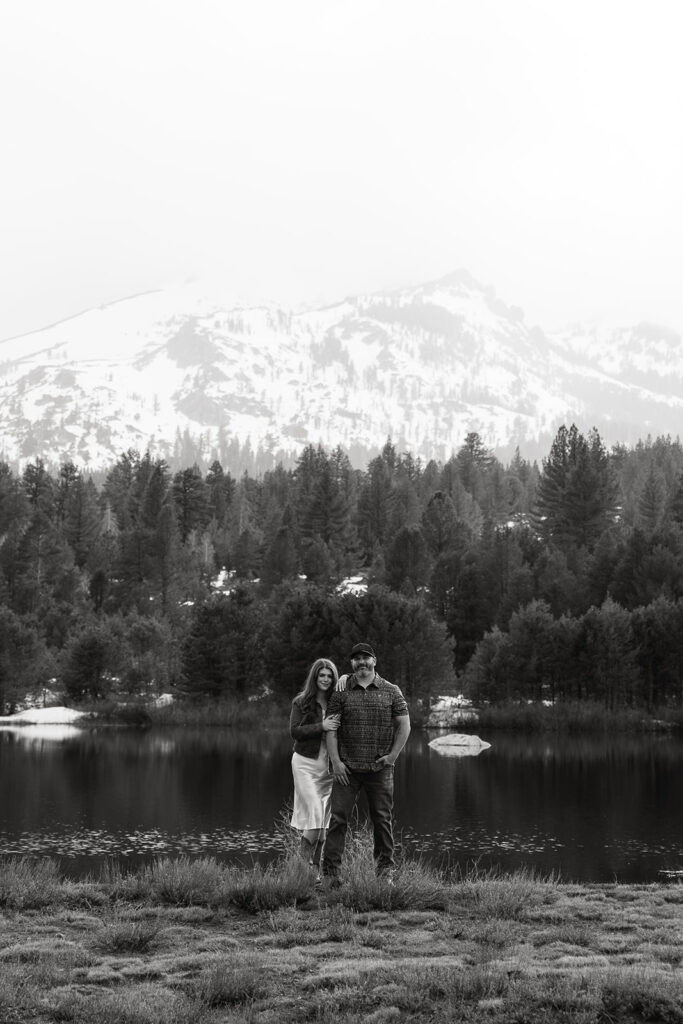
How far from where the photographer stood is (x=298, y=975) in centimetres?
760

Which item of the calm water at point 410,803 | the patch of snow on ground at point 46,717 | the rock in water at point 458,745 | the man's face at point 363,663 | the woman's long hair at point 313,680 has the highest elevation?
the man's face at point 363,663

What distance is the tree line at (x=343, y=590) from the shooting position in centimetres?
7806

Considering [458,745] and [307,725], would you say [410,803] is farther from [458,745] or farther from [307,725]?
[307,725]

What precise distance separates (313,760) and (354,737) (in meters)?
0.88

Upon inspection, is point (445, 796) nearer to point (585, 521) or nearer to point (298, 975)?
point (298, 975)

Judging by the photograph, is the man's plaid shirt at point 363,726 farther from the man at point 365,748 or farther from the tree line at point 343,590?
the tree line at point 343,590

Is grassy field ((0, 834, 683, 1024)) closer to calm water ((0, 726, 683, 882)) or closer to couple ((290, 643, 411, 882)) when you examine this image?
couple ((290, 643, 411, 882))

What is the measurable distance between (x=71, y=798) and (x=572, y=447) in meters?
108

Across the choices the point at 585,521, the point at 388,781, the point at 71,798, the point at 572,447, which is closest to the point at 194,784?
the point at 71,798

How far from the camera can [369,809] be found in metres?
12.0

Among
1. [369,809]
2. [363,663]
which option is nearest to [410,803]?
[369,809]

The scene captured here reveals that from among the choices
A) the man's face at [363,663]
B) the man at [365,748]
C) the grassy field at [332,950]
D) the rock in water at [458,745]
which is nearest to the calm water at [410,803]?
the rock in water at [458,745]

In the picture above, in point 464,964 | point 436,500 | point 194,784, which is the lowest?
point 194,784

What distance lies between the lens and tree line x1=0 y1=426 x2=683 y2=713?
78.1 m
